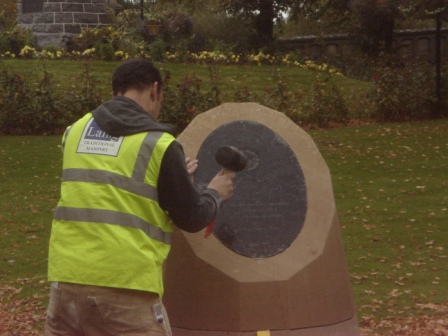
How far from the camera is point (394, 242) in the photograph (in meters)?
10.5

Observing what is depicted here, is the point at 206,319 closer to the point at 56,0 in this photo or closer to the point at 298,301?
the point at 298,301

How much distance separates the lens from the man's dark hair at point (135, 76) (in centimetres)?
424

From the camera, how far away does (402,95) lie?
19.3 metres

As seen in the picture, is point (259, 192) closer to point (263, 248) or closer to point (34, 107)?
point (263, 248)

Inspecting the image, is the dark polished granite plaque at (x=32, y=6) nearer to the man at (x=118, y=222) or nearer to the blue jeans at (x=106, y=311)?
→ the man at (x=118, y=222)

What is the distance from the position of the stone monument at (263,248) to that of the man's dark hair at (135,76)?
1.77 meters

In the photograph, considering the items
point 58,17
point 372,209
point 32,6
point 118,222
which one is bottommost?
point 372,209

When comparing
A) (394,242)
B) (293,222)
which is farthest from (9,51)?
(293,222)

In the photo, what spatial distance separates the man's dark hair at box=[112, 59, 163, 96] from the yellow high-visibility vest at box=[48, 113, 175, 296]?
0.24 m

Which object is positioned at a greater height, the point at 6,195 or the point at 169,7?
the point at 169,7

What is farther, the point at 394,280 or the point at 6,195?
the point at 6,195

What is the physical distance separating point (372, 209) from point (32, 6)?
2004cm

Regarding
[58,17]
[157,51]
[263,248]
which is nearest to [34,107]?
[157,51]

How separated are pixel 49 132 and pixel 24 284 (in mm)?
Answer: 9142
